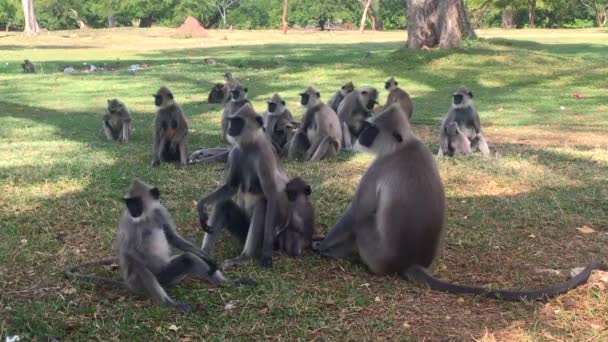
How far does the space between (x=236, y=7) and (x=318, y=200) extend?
8566cm

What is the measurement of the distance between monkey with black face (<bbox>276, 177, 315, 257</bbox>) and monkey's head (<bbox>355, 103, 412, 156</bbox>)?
61 cm

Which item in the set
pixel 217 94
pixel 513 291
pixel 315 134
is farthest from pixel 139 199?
pixel 217 94

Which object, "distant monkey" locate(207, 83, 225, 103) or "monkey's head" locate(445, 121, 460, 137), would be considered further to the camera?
"distant monkey" locate(207, 83, 225, 103)

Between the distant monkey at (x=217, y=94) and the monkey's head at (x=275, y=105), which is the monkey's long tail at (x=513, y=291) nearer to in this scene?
the monkey's head at (x=275, y=105)

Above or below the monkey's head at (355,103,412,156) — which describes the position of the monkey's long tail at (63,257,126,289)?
below

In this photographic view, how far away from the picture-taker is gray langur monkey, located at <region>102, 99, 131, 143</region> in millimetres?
11641

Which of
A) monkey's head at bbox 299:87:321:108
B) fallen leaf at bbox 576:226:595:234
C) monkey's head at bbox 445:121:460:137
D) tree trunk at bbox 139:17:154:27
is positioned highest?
tree trunk at bbox 139:17:154:27

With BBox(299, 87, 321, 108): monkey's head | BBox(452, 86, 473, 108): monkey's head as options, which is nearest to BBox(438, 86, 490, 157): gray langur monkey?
BBox(452, 86, 473, 108): monkey's head

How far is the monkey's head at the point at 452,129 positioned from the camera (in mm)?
10000

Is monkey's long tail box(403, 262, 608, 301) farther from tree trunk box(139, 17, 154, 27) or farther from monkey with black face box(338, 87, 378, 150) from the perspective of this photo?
tree trunk box(139, 17, 154, 27)

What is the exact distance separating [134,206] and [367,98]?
6972 mm

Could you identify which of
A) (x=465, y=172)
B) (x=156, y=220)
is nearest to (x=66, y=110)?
(x=465, y=172)

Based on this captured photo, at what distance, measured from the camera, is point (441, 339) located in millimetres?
4133

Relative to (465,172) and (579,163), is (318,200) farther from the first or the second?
(579,163)
